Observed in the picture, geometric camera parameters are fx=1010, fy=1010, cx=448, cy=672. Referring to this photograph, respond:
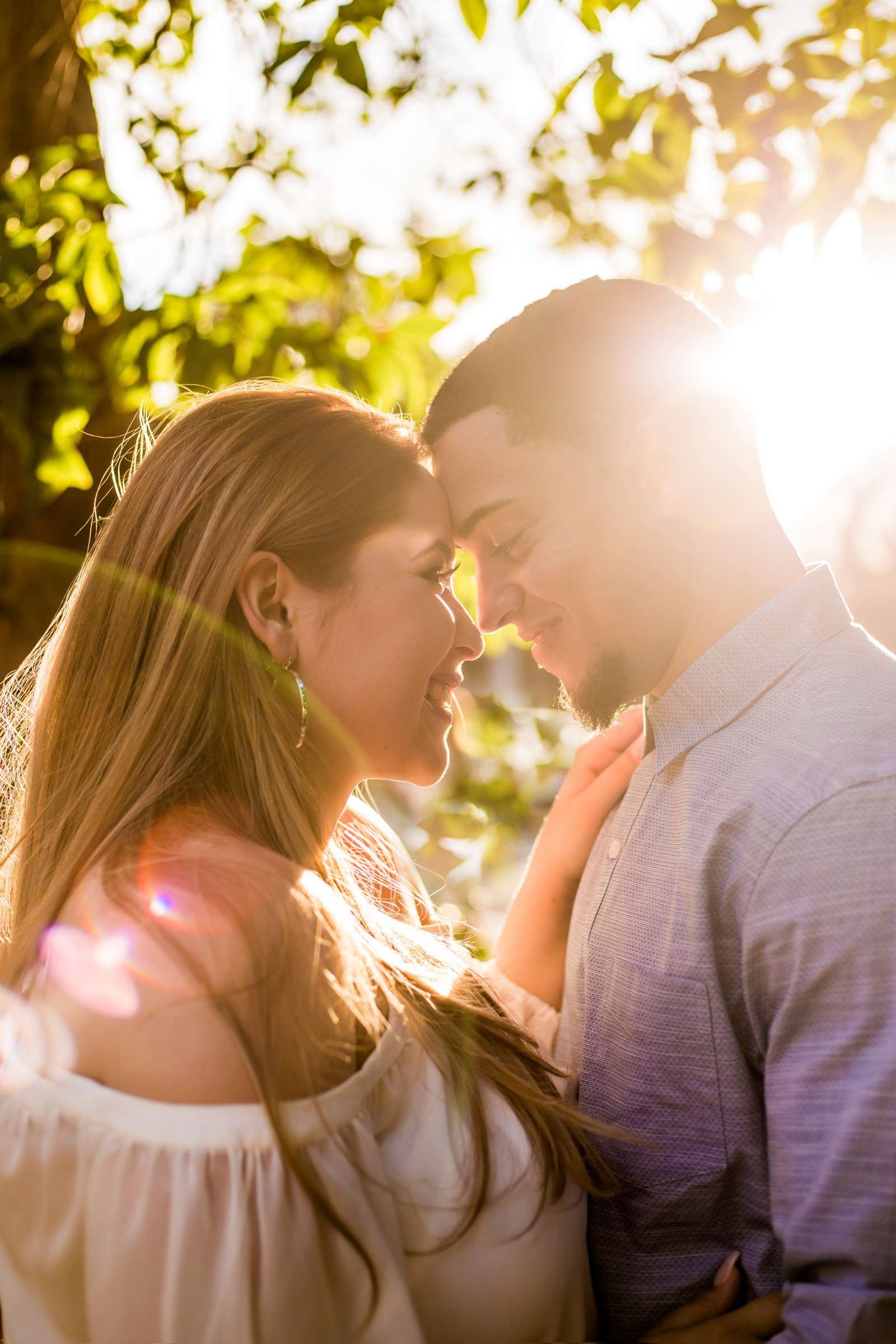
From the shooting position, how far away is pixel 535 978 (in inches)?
91.0

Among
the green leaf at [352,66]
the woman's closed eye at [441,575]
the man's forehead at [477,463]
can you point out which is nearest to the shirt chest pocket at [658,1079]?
the woman's closed eye at [441,575]

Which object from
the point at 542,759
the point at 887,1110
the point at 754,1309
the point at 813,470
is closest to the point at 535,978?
the point at 754,1309

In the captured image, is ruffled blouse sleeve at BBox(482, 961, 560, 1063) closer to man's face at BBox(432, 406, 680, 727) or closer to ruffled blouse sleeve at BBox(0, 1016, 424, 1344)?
man's face at BBox(432, 406, 680, 727)

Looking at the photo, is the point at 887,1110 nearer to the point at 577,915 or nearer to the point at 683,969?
the point at 683,969

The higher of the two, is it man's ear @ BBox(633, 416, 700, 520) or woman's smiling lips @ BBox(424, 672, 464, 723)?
man's ear @ BBox(633, 416, 700, 520)

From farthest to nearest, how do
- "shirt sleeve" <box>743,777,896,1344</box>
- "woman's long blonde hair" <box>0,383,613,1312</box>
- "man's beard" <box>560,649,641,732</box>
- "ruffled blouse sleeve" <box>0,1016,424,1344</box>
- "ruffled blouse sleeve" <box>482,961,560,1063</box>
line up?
"ruffled blouse sleeve" <box>482,961,560,1063</box> → "man's beard" <box>560,649,641,732</box> → "woman's long blonde hair" <box>0,383,613,1312</box> → "shirt sleeve" <box>743,777,896,1344</box> → "ruffled blouse sleeve" <box>0,1016,424,1344</box>

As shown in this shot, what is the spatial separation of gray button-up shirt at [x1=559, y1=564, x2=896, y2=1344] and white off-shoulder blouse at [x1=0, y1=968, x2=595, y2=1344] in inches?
8.7

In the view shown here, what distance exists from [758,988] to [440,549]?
1021mm

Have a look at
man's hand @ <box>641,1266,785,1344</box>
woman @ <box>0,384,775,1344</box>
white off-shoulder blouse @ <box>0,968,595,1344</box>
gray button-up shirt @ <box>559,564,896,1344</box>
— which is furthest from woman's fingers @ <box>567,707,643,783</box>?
man's hand @ <box>641,1266,785,1344</box>

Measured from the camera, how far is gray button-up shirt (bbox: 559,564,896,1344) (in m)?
1.40

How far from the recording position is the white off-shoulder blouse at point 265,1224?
4.18ft

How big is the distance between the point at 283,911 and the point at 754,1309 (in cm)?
94

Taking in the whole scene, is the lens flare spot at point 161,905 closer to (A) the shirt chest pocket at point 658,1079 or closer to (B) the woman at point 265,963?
(B) the woman at point 265,963

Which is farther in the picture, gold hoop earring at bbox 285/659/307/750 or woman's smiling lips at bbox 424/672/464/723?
woman's smiling lips at bbox 424/672/464/723
